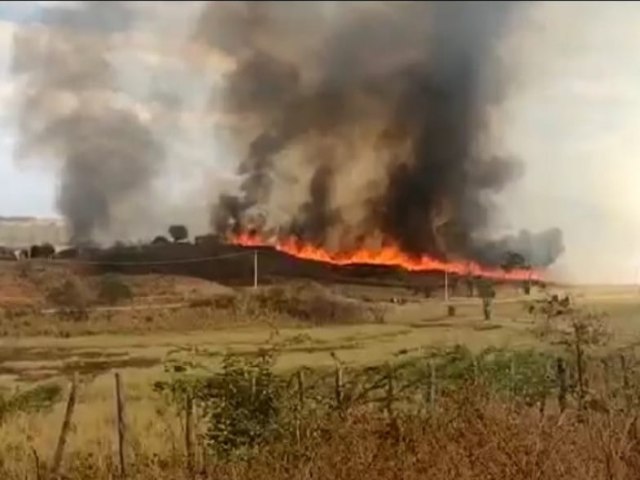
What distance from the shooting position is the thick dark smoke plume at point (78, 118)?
16.8 ft

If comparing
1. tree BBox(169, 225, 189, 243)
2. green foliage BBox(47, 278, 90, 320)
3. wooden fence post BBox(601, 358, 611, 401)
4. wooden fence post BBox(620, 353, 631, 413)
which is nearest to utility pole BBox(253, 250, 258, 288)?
tree BBox(169, 225, 189, 243)

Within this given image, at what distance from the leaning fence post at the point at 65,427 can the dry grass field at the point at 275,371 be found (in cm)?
3

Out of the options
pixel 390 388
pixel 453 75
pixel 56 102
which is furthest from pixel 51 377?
pixel 453 75

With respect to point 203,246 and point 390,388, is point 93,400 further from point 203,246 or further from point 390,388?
point 390,388

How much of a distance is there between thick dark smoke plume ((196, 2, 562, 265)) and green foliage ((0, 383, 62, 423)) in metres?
1.24

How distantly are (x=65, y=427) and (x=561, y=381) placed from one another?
107 inches

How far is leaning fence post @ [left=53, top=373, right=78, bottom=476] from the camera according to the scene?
5.35 meters

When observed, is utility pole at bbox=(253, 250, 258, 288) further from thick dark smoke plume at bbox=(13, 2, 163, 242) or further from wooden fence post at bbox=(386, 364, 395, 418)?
wooden fence post at bbox=(386, 364, 395, 418)

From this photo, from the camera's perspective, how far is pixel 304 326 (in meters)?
5.46

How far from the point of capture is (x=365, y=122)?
5.23 meters

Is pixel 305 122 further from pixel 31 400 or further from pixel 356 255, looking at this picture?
pixel 31 400

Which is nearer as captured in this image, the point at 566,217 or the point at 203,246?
the point at 203,246

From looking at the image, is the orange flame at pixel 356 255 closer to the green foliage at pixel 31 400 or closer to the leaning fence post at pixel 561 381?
the leaning fence post at pixel 561 381

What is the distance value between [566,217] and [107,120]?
8.12 ft
